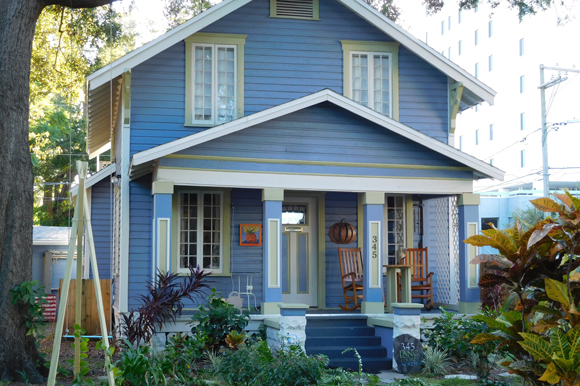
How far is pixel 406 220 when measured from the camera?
13.0m

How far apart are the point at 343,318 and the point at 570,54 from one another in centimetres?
3515

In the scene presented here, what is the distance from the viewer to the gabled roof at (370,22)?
36.8ft

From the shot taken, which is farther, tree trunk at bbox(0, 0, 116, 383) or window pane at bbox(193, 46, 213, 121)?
window pane at bbox(193, 46, 213, 121)

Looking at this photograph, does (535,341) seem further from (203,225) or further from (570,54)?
(570,54)

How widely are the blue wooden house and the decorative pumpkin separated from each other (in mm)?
198

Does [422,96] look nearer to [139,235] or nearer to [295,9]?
[295,9]

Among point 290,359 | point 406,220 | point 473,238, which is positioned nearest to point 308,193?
point 406,220

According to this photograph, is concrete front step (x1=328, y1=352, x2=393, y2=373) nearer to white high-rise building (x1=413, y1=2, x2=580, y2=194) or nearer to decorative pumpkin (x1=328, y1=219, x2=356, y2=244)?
decorative pumpkin (x1=328, y1=219, x2=356, y2=244)

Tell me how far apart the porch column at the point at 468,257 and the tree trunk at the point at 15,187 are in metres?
6.86

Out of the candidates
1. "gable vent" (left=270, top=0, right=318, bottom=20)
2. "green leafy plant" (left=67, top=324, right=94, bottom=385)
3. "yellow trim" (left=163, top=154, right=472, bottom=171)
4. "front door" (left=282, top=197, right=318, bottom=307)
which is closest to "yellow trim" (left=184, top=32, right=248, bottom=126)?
"gable vent" (left=270, top=0, right=318, bottom=20)

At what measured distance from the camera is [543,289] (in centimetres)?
573

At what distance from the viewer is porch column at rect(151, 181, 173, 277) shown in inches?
392

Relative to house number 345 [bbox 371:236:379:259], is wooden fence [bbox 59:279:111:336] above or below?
below

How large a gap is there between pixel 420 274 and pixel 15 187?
750 centimetres
